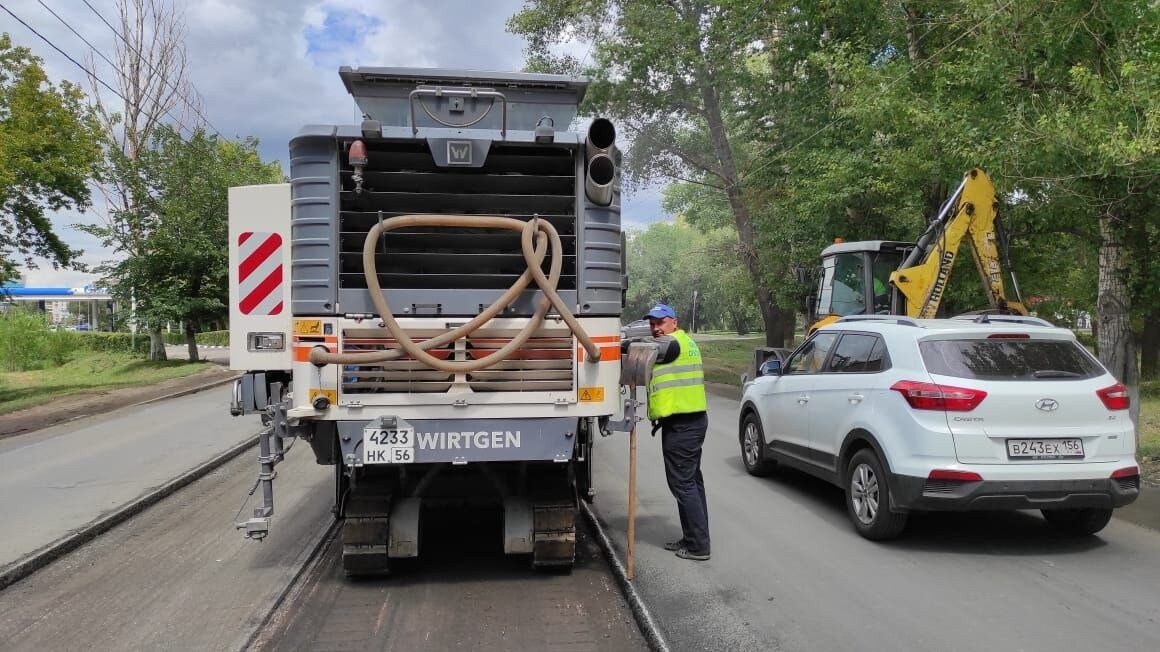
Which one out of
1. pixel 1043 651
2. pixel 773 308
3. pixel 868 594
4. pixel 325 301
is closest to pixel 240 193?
pixel 325 301

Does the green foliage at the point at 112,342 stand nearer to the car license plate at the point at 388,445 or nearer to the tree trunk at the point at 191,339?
the tree trunk at the point at 191,339

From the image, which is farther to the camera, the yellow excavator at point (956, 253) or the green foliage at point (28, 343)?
the green foliage at point (28, 343)

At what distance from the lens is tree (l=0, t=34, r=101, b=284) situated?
608 inches

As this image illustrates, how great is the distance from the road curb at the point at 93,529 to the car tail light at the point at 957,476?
6322mm

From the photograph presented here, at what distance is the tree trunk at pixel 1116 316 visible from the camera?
28.9 feet

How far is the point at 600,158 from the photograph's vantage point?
185 inches

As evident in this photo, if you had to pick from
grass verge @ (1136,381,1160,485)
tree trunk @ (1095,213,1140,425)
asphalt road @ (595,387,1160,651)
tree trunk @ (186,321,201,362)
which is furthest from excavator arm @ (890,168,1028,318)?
tree trunk @ (186,321,201,362)

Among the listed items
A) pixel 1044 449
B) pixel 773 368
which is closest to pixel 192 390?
pixel 773 368

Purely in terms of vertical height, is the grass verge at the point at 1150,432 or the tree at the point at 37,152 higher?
the tree at the point at 37,152

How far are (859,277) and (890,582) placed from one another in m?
7.93

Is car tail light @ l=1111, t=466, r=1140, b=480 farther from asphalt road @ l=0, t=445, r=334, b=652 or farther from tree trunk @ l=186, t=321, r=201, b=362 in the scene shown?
tree trunk @ l=186, t=321, r=201, b=362

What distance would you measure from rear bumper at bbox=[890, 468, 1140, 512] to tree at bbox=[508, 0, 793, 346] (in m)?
14.3

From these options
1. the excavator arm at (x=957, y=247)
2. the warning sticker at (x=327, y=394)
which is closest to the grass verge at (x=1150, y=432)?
the excavator arm at (x=957, y=247)

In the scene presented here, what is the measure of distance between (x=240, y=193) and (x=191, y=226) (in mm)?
23014
